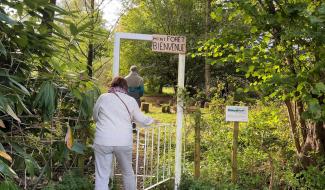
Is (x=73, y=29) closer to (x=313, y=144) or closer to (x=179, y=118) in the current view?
(x=179, y=118)

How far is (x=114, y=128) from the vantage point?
464cm

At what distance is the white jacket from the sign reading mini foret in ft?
2.92

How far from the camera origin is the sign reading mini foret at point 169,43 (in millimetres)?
5211

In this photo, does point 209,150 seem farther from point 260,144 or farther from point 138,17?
point 138,17

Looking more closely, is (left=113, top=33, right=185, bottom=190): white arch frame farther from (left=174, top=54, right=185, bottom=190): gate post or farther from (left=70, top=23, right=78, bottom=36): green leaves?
(left=70, top=23, right=78, bottom=36): green leaves

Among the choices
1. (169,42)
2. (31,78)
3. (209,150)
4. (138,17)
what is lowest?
(209,150)

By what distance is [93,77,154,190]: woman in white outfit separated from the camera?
4.64 meters

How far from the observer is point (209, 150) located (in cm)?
595

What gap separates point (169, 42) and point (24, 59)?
76.3 inches

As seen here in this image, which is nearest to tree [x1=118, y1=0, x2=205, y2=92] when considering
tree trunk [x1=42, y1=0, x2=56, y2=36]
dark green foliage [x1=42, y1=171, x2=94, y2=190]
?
dark green foliage [x1=42, y1=171, x2=94, y2=190]

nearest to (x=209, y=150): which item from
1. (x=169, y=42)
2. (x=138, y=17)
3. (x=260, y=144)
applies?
(x=260, y=144)

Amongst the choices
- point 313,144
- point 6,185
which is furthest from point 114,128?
point 313,144

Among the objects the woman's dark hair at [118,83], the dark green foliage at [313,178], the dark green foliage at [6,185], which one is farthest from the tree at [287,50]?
the dark green foliage at [6,185]

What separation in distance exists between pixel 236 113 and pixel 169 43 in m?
1.27
